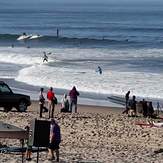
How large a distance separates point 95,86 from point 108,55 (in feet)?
75.6

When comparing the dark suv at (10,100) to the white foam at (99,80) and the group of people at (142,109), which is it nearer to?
the group of people at (142,109)

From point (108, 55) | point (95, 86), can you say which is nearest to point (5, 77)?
A: point (95, 86)

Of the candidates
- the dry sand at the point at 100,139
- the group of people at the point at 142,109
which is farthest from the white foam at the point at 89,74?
the dry sand at the point at 100,139

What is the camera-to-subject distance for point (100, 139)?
69.8 feet

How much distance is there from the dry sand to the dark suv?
0.38m

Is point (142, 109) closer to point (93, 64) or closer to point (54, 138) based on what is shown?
point (54, 138)

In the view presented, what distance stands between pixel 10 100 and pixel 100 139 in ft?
23.4

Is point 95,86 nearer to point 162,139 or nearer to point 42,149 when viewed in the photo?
point 162,139

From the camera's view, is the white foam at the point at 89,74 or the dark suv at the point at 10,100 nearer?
the dark suv at the point at 10,100

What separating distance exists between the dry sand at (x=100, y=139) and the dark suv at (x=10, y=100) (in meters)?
0.38

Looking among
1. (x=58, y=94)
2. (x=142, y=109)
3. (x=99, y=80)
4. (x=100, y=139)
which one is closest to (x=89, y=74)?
(x=99, y=80)

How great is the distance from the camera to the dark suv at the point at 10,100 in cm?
2733

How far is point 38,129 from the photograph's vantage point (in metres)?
15.9

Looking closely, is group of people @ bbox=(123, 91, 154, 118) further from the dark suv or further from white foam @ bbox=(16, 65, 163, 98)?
white foam @ bbox=(16, 65, 163, 98)
